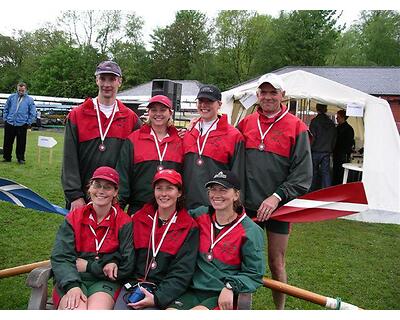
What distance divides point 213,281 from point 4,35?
50.6m

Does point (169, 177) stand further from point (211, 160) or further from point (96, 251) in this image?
point (96, 251)

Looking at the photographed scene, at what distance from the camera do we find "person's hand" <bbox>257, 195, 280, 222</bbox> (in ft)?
9.19

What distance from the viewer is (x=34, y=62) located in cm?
4644

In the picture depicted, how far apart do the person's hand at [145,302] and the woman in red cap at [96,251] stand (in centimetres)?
15

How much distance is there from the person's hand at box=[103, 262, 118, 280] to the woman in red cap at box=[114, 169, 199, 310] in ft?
0.30

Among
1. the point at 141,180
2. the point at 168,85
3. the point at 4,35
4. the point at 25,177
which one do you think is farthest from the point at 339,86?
the point at 4,35

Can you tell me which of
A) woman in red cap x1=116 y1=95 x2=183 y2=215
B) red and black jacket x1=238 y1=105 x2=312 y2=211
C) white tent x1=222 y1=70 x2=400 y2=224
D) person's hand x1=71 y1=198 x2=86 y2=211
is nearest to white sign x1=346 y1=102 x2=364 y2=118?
white tent x1=222 y1=70 x2=400 y2=224

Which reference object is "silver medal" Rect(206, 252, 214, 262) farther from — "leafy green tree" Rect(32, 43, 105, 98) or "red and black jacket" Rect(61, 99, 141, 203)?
"leafy green tree" Rect(32, 43, 105, 98)

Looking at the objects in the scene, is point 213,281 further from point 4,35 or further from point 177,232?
point 4,35

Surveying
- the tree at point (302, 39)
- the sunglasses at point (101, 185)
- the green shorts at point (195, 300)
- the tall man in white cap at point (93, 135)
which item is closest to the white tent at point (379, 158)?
the tall man in white cap at point (93, 135)

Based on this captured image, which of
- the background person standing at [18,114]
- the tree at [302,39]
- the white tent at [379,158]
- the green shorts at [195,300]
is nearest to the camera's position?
the green shorts at [195,300]

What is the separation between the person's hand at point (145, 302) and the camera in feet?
7.71

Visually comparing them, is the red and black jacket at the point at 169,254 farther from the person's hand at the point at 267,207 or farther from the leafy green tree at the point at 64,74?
the leafy green tree at the point at 64,74

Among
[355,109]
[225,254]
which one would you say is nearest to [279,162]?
[225,254]
